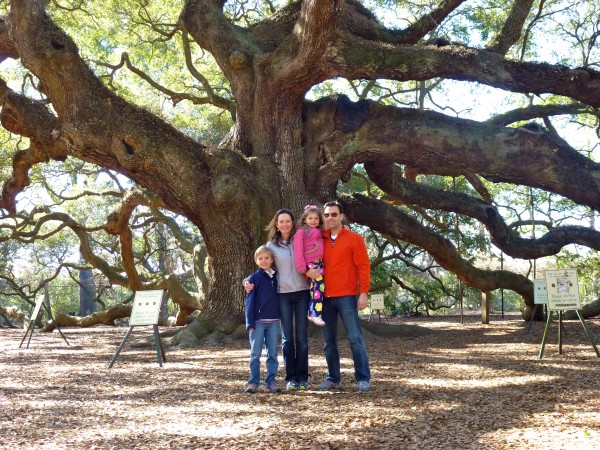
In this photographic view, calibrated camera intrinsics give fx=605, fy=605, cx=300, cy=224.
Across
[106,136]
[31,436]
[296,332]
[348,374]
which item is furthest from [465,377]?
[106,136]

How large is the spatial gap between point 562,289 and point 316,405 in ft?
12.7

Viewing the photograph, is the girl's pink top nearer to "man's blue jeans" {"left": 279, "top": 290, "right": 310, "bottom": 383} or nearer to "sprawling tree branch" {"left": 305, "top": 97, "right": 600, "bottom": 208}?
"man's blue jeans" {"left": 279, "top": 290, "right": 310, "bottom": 383}

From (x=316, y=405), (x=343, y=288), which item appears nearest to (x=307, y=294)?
(x=343, y=288)

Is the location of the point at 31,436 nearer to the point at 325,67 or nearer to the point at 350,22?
the point at 325,67

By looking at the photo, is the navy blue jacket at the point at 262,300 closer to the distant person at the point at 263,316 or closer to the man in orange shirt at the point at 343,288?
the distant person at the point at 263,316

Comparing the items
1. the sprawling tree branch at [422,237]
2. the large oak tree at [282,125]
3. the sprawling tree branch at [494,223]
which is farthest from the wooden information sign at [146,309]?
the sprawling tree branch at [494,223]

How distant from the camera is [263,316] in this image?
511cm

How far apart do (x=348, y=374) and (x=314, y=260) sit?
1.49 m

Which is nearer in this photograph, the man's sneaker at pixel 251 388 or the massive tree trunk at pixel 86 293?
the man's sneaker at pixel 251 388

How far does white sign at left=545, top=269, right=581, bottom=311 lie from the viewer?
682 centimetres

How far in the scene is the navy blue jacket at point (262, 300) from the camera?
5.11 metres

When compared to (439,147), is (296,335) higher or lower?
lower

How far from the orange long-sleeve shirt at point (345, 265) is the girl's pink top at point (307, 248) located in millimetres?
108

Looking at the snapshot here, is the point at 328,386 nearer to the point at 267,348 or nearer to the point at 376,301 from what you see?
the point at 267,348
